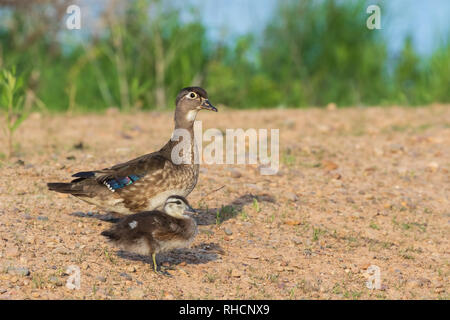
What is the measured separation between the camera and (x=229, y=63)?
1641 centimetres

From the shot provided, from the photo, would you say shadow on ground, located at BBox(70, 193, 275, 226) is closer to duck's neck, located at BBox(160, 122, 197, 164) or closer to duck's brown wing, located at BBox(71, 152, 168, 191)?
duck's brown wing, located at BBox(71, 152, 168, 191)

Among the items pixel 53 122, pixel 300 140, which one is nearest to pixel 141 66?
pixel 53 122

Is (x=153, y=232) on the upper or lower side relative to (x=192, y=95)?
lower

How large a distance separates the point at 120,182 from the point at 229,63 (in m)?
9.75

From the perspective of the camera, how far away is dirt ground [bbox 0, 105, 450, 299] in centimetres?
627

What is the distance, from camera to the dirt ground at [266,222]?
627cm

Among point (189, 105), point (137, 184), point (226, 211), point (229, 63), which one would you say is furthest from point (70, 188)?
point (229, 63)

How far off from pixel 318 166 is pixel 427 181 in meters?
1.69

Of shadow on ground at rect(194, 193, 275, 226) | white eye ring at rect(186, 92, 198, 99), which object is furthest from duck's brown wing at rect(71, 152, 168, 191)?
shadow on ground at rect(194, 193, 275, 226)

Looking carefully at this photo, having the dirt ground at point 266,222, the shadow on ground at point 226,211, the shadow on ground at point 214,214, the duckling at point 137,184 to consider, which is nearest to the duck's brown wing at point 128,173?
the duckling at point 137,184

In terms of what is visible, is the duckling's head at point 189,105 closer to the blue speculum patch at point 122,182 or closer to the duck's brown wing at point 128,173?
the duck's brown wing at point 128,173

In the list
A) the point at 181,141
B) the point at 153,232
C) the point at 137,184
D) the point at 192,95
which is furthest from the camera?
the point at 192,95

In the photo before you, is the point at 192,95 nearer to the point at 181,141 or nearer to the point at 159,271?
the point at 181,141

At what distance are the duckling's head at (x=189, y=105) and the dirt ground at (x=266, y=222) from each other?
3.92 feet
